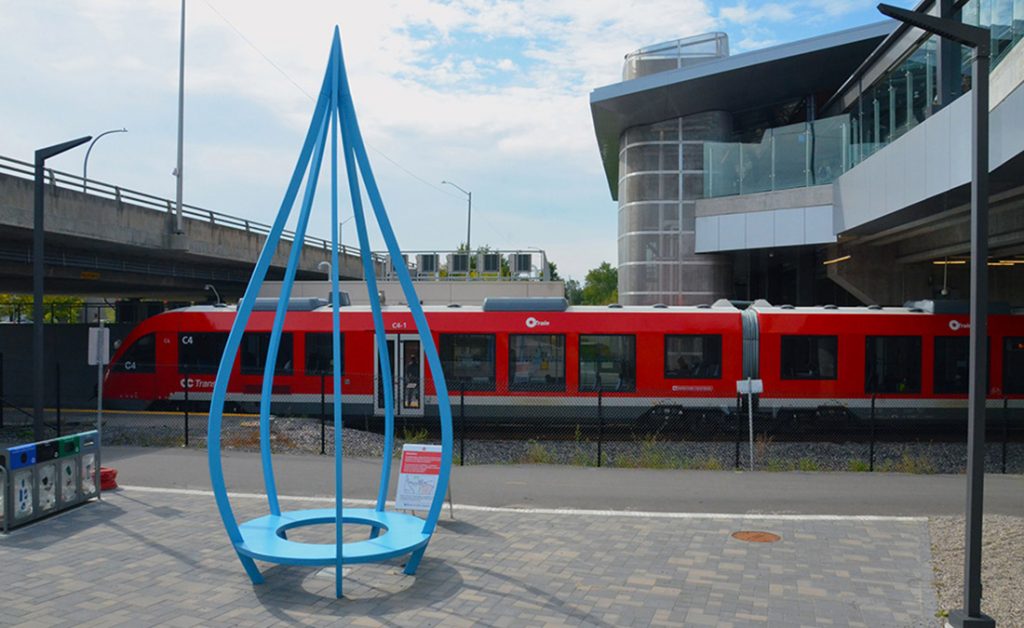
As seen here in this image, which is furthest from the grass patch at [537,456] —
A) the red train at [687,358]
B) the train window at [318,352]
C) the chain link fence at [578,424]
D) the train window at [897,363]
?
the train window at [897,363]

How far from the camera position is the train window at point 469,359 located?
797 inches

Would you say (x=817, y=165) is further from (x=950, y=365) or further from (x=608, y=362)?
(x=608, y=362)

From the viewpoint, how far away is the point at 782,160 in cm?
2841

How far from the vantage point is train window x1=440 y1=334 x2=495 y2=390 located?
66.4 ft

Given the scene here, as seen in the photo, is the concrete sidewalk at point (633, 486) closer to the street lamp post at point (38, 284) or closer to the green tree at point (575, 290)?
the street lamp post at point (38, 284)

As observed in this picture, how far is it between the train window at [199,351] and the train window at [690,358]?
440 inches

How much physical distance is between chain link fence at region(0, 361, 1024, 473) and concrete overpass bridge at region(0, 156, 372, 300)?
4404mm

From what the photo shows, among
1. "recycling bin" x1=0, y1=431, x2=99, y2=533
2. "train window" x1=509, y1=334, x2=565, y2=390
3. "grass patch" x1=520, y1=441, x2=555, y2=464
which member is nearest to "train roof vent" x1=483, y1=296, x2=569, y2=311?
"train window" x1=509, y1=334, x2=565, y2=390

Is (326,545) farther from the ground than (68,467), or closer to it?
closer to it

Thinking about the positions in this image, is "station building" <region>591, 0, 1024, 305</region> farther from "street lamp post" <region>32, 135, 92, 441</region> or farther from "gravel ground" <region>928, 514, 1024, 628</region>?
"street lamp post" <region>32, 135, 92, 441</region>

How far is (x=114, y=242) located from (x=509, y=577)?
66.1 feet

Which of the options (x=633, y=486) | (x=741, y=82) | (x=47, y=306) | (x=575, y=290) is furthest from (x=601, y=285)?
(x=633, y=486)

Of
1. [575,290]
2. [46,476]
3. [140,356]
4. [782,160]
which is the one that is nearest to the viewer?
[46,476]

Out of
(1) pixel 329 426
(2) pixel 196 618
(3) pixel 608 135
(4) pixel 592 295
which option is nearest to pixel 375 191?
(2) pixel 196 618
